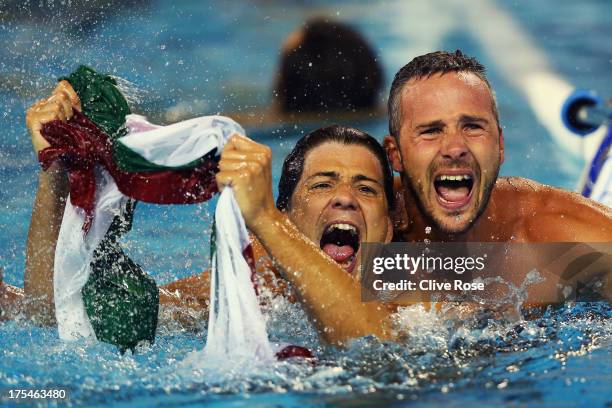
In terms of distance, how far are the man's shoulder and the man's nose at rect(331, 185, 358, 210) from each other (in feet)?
2.26

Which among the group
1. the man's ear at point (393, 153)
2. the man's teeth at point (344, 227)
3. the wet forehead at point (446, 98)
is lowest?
the man's teeth at point (344, 227)

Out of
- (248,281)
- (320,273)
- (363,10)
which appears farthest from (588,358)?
(363,10)

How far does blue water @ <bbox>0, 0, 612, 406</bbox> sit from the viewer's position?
226cm

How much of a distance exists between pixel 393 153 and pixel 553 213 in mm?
629

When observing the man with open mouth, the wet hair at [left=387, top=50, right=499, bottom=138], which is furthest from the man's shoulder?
the wet hair at [left=387, top=50, right=499, bottom=138]

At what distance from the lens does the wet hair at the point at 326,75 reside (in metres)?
6.88

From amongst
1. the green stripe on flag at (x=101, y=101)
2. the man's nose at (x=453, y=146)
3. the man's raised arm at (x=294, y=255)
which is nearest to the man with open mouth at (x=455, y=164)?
the man's nose at (x=453, y=146)

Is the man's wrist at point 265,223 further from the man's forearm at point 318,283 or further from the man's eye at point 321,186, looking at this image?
the man's eye at point 321,186

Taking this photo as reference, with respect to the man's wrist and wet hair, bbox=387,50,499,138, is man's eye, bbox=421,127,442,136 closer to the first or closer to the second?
wet hair, bbox=387,50,499,138

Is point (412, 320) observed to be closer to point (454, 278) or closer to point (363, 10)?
point (454, 278)

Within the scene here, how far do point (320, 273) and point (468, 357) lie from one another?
0.56 meters

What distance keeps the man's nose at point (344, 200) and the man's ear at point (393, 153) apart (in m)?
0.27

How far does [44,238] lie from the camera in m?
2.55

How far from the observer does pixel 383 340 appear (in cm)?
243
